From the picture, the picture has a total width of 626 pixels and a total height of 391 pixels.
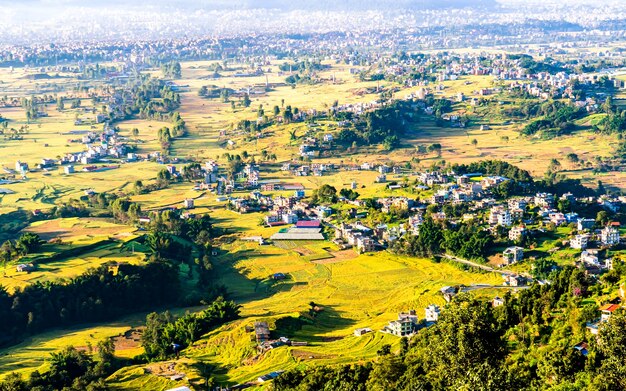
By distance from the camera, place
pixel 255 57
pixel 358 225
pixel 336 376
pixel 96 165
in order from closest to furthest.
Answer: pixel 336 376 < pixel 358 225 < pixel 96 165 < pixel 255 57

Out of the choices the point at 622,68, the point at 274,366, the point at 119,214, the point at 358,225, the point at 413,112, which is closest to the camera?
the point at 274,366

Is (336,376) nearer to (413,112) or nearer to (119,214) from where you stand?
(119,214)

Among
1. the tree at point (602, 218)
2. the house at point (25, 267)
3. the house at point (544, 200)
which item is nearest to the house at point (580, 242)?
the tree at point (602, 218)

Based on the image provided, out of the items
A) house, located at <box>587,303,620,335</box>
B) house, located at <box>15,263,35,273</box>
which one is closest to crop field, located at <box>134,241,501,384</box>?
house, located at <box>587,303,620,335</box>

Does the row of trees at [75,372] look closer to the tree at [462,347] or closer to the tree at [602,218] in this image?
the tree at [462,347]

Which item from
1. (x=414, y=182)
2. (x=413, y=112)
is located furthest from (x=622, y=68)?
(x=414, y=182)

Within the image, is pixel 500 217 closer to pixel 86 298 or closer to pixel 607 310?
pixel 607 310
